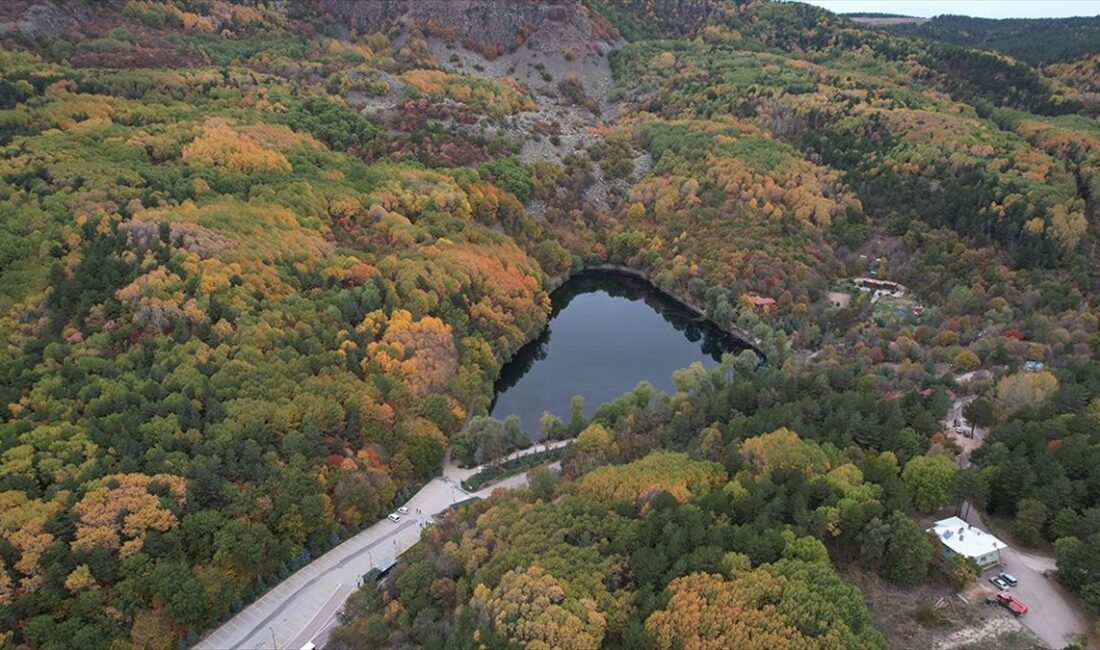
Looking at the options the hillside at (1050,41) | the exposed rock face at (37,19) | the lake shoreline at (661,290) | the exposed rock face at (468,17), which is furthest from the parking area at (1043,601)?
the hillside at (1050,41)

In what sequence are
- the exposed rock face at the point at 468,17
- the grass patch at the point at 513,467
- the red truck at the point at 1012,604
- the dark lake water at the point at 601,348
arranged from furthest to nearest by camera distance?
the exposed rock face at the point at 468,17 < the dark lake water at the point at 601,348 < the grass patch at the point at 513,467 < the red truck at the point at 1012,604

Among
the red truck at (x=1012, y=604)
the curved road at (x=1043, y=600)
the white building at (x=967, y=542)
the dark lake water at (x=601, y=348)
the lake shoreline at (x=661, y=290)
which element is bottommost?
the dark lake water at (x=601, y=348)

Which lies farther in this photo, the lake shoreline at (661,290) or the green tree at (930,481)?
the lake shoreline at (661,290)

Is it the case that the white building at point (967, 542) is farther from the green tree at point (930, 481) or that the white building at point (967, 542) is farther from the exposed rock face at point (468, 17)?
the exposed rock face at point (468, 17)

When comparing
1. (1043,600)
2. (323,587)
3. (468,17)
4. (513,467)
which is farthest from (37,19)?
(1043,600)

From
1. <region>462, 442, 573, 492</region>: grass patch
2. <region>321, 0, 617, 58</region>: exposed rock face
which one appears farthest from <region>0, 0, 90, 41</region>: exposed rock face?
<region>462, 442, 573, 492</region>: grass patch

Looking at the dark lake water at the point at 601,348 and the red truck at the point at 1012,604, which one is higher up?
the red truck at the point at 1012,604

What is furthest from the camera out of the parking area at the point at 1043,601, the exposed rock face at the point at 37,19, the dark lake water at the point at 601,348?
the exposed rock face at the point at 37,19

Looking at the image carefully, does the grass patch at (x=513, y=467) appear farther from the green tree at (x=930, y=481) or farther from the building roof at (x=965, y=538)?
the building roof at (x=965, y=538)
